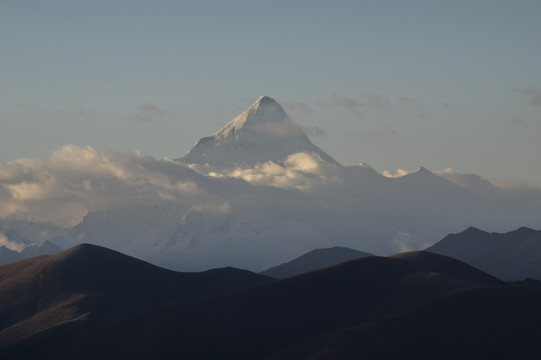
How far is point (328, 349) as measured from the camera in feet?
646

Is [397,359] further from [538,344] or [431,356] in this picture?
[538,344]

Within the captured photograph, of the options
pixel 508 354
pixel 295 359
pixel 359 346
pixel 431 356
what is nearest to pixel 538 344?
pixel 508 354

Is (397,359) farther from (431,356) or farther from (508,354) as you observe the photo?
(508,354)

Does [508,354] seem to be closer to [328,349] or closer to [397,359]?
[397,359]

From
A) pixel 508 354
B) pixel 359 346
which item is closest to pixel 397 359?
pixel 359 346

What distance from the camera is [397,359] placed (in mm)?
194750

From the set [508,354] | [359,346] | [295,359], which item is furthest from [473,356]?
[295,359]

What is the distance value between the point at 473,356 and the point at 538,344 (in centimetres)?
1263

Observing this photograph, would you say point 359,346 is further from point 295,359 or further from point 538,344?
point 538,344

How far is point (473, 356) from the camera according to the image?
7810 inches

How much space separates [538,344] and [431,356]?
20.4 meters

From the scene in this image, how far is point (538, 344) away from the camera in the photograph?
652ft

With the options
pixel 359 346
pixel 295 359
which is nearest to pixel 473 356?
pixel 359 346

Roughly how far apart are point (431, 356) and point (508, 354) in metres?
14.4
